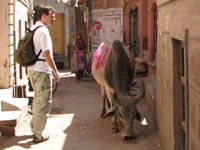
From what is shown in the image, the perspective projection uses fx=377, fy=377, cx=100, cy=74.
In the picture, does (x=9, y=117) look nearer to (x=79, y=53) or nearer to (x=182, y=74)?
(x=182, y=74)

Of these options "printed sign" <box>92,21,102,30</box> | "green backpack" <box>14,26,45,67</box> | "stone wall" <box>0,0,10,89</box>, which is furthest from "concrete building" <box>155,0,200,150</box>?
"printed sign" <box>92,21,102,30</box>

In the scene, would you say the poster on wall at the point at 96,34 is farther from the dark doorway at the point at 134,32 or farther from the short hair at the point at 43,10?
the short hair at the point at 43,10

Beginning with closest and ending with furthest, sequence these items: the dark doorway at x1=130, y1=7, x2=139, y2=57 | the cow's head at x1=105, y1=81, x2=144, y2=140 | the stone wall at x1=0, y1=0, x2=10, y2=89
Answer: the cow's head at x1=105, y1=81, x2=144, y2=140 → the stone wall at x1=0, y1=0, x2=10, y2=89 → the dark doorway at x1=130, y1=7, x2=139, y2=57

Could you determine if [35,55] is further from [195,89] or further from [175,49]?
[195,89]

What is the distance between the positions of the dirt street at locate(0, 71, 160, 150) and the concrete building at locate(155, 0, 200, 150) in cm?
143

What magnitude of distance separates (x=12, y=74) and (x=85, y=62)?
5710 mm

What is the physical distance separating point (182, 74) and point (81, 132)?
2.95 m

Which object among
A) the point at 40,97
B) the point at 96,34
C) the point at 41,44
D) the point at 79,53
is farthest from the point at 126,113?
the point at 96,34

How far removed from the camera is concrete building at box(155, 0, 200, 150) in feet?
8.52

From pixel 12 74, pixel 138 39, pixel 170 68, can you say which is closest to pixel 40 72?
pixel 170 68

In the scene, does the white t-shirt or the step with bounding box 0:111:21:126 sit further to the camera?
the step with bounding box 0:111:21:126

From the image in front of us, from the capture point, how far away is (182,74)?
146 inches

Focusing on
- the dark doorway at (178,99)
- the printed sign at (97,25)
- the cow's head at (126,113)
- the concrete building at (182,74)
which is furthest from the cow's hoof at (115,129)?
the printed sign at (97,25)

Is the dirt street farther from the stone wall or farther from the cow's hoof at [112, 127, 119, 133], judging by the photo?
the stone wall
